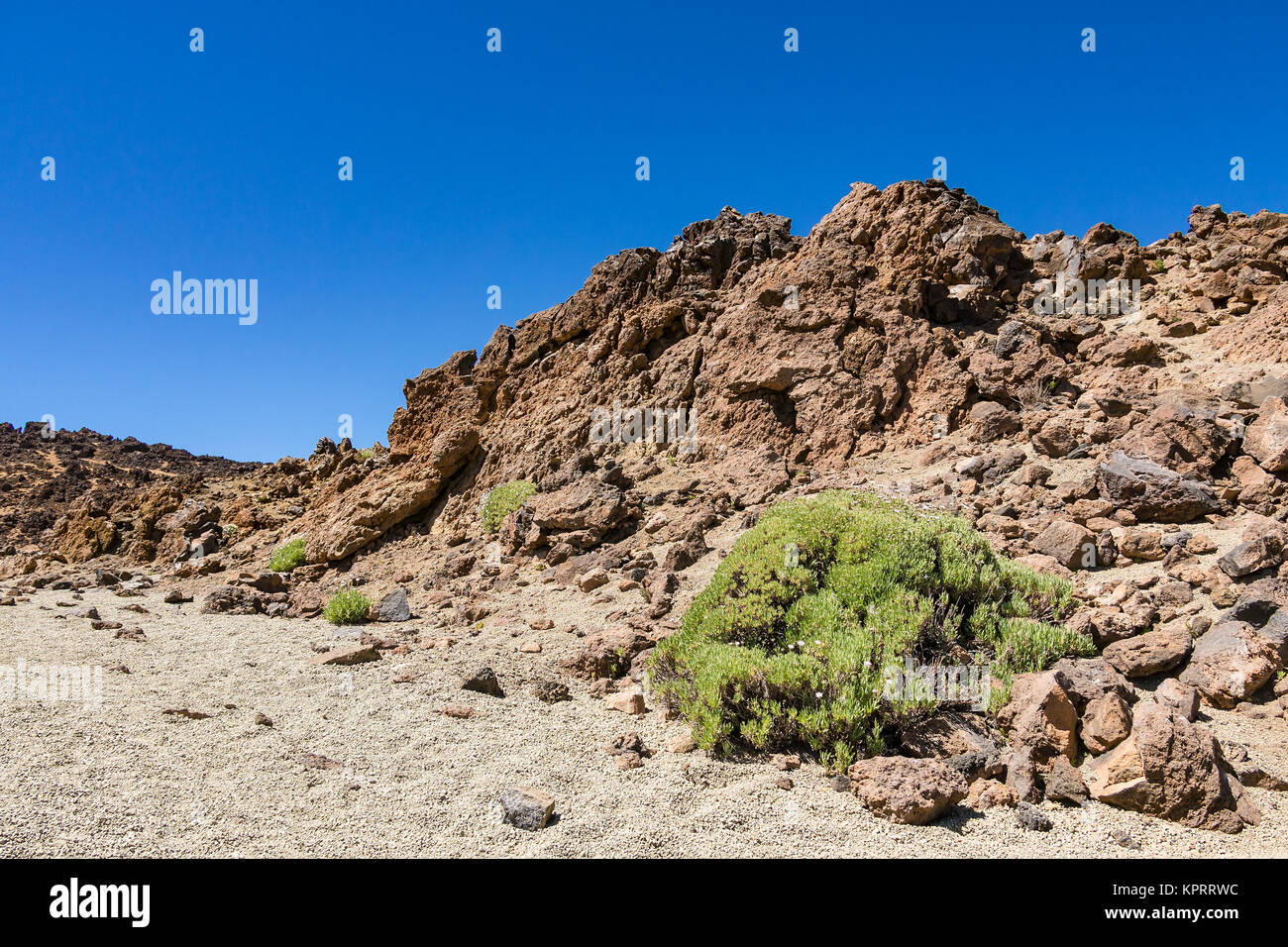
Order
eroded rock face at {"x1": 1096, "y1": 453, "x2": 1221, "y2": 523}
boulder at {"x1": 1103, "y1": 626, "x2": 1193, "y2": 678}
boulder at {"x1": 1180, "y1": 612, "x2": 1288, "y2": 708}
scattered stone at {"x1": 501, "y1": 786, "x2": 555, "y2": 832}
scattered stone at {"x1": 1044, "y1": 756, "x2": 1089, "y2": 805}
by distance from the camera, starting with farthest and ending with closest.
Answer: eroded rock face at {"x1": 1096, "y1": 453, "x2": 1221, "y2": 523} < boulder at {"x1": 1103, "y1": 626, "x2": 1193, "y2": 678} < boulder at {"x1": 1180, "y1": 612, "x2": 1288, "y2": 708} < scattered stone at {"x1": 1044, "y1": 756, "x2": 1089, "y2": 805} < scattered stone at {"x1": 501, "y1": 786, "x2": 555, "y2": 832}

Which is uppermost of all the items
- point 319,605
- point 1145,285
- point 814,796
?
point 1145,285

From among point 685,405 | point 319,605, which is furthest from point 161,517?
point 685,405

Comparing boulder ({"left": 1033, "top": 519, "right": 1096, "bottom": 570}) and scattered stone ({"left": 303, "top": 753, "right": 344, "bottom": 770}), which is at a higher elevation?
boulder ({"left": 1033, "top": 519, "right": 1096, "bottom": 570})

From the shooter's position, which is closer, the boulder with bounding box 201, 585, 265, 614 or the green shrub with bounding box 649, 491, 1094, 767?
the green shrub with bounding box 649, 491, 1094, 767

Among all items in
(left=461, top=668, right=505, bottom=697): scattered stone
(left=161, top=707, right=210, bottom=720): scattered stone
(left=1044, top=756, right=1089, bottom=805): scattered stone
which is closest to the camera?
(left=1044, top=756, right=1089, bottom=805): scattered stone

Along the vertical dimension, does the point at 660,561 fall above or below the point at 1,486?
below

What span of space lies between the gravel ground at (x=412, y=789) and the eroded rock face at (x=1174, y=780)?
0.10m

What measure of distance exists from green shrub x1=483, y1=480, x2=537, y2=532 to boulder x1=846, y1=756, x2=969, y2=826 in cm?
898

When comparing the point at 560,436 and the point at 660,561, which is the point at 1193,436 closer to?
the point at 660,561

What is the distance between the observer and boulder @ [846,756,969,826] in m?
4.40

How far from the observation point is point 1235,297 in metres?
13.3

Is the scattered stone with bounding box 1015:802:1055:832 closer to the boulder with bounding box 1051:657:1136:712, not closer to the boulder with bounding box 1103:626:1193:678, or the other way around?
the boulder with bounding box 1051:657:1136:712

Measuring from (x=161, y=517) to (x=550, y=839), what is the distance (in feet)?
56.8

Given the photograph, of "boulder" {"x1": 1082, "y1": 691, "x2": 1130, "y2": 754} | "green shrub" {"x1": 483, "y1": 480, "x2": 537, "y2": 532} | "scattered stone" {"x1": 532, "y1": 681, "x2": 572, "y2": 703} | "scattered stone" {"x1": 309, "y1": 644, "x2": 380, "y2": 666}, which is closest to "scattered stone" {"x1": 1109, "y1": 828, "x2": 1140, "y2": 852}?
"boulder" {"x1": 1082, "y1": 691, "x2": 1130, "y2": 754}
